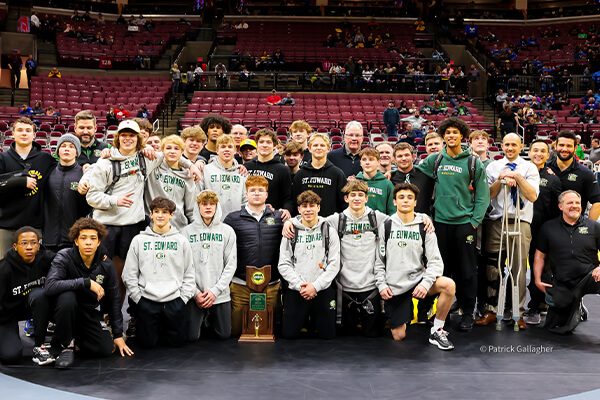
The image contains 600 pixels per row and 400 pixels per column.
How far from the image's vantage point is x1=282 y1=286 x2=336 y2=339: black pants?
17.6ft

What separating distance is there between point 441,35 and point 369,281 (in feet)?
75.2

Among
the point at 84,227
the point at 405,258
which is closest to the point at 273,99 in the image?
the point at 405,258

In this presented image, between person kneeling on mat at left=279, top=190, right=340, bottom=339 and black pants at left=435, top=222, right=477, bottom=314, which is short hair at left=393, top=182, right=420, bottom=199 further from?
person kneeling on mat at left=279, top=190, right=340, bottom=339

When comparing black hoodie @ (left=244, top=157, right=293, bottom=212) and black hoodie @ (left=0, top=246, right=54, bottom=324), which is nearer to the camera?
black hoodie @ (left=0, top=246, right=54, bottom=324)

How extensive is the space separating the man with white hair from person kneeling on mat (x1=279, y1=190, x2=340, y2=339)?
915 millimetres

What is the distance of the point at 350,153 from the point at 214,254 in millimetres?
1891

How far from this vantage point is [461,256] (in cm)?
559

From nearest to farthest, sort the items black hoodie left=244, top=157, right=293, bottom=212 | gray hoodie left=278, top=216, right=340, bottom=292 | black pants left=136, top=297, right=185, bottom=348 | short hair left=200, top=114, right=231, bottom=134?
black pants left=136, top=297, right=185, bottom=348
gray hoodie left=278, top=216, right=340, bottom=292
black hoodie left=244, top=157, right=293, bottom=212
short hair left=200, top=114, right=231, bottom=134

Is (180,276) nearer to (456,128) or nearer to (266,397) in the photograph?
(266,397)

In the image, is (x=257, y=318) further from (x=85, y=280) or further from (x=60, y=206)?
(x=60, y=206)

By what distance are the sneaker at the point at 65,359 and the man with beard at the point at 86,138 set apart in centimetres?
194

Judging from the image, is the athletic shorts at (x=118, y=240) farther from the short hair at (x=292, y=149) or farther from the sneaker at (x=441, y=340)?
the sneaker at (x=441, y=340)

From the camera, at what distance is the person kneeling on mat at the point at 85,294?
4.69 meters

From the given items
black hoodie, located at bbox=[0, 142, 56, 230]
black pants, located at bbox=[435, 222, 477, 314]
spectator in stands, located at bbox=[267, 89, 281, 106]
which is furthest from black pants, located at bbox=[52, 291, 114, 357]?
spectator in stands, located at bbox=[267, 89, 281, 106]
